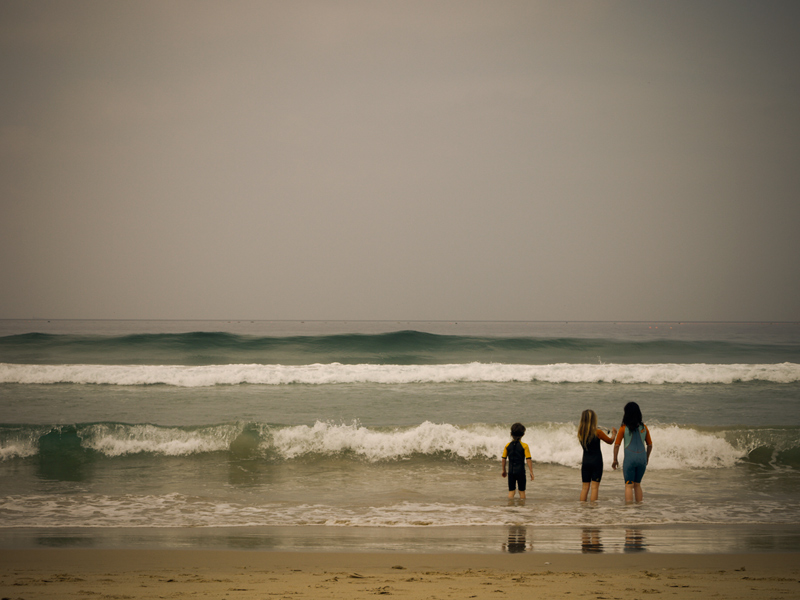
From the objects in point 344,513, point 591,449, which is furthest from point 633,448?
point 344,513

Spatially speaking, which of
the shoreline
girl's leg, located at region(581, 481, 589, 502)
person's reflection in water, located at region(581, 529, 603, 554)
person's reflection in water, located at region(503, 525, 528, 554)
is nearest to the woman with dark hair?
girl's leg, located at region(581, 481, 589, 502)

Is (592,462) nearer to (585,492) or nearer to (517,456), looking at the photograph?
(585,492)

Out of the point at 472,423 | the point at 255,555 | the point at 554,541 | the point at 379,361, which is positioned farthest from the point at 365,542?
the point at 379,361

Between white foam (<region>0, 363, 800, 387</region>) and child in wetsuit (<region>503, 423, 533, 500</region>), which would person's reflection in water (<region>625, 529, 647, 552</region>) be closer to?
child in wetsuit (<region>503, 423, 533, 500</region>)

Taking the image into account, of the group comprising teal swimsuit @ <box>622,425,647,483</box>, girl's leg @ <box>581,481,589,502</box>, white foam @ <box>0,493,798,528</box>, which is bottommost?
white foam @ <box>0,493,798,528</box>

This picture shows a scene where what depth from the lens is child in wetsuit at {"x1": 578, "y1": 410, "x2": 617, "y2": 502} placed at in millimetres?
8328

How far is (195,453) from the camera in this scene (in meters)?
12.3

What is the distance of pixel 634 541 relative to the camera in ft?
21.5

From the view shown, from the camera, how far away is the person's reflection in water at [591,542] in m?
6.13

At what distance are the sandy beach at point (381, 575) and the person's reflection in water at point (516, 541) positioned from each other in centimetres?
26

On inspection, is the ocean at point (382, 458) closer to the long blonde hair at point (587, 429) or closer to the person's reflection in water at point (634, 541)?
the person's reflection in water at point (634, 541)

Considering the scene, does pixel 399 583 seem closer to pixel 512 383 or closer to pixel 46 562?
pixel 46 562

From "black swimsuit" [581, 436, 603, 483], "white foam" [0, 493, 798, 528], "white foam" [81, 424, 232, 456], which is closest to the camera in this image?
"white foam" [0, 493, 798, 528]

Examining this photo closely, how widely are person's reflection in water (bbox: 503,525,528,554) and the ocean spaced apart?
0.04m
